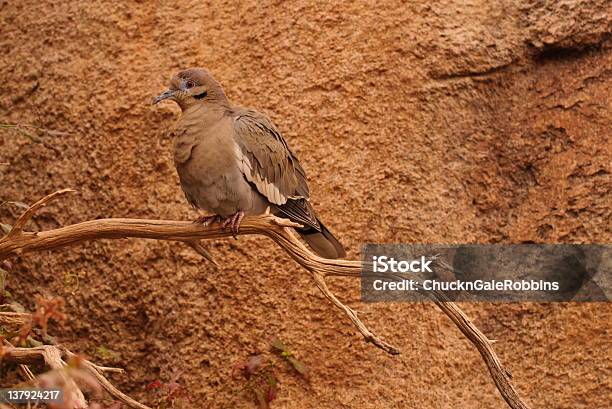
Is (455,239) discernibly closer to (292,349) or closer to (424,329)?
(424,329)

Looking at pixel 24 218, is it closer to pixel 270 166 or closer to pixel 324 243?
pixel 270 166

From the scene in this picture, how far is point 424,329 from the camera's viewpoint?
434 cm

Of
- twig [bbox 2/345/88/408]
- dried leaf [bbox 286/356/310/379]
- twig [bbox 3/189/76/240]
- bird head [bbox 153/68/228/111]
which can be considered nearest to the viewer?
twig [bbox 2/345/88/408]

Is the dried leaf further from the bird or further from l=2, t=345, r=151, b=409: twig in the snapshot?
l=2, t=345, r=151, b=409: twig

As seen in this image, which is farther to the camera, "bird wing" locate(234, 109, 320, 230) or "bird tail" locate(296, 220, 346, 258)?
"bird tail" locate(296, 220, 346, 258)

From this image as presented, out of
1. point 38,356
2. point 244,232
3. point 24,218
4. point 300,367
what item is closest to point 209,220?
point 244,232

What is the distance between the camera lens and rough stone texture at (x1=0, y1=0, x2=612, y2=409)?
4.29m

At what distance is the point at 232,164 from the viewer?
11.6 ft

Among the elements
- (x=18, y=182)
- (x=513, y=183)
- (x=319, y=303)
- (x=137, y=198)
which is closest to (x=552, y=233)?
(x=513, y=183)

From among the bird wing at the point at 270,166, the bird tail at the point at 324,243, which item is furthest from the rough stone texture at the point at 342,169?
Answer: the bird wing at the point at 270,166

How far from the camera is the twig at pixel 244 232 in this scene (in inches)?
123

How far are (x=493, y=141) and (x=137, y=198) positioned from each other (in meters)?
1.88

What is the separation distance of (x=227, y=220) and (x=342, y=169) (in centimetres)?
115

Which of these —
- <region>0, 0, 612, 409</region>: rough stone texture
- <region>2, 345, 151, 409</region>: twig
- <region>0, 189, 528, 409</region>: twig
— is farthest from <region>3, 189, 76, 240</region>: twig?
<region>0, 0, 612, 409</region>: rough stone texture
